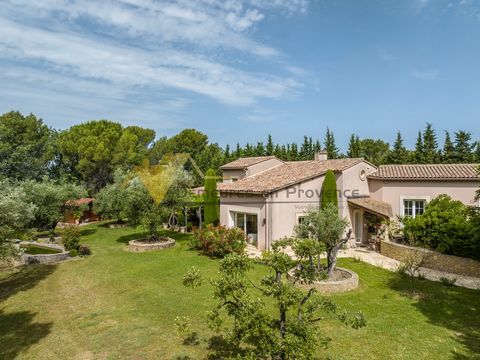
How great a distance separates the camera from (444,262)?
58.4ft

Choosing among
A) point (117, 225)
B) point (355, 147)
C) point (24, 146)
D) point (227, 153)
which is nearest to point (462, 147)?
point (355, 147)

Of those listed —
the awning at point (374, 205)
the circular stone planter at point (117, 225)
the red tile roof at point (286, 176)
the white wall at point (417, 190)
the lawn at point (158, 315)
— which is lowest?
the lawn at point (158, 315)

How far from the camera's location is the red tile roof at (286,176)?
895 inches

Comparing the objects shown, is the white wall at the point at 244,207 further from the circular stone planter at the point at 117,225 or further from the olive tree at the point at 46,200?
the circular stone planter at the point at 117,225

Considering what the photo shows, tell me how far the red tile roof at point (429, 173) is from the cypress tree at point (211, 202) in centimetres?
1359

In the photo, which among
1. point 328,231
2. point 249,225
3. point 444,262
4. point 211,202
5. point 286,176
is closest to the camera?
point 328,231

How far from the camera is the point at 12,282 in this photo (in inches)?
676

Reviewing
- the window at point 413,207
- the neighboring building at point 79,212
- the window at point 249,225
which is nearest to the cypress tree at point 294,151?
the window at point 413,207

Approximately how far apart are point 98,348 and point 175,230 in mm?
23712

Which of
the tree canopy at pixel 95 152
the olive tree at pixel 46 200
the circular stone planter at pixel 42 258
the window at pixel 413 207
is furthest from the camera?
the tree canopy at pixel 95 152

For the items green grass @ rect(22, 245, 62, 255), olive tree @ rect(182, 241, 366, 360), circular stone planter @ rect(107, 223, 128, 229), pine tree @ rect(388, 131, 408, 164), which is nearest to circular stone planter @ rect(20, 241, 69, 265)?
green grass @ rect(22, 245, 62, 255)

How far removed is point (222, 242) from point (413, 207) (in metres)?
15.5

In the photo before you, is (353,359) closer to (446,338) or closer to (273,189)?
(446,338)

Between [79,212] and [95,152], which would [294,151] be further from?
[79,212]
